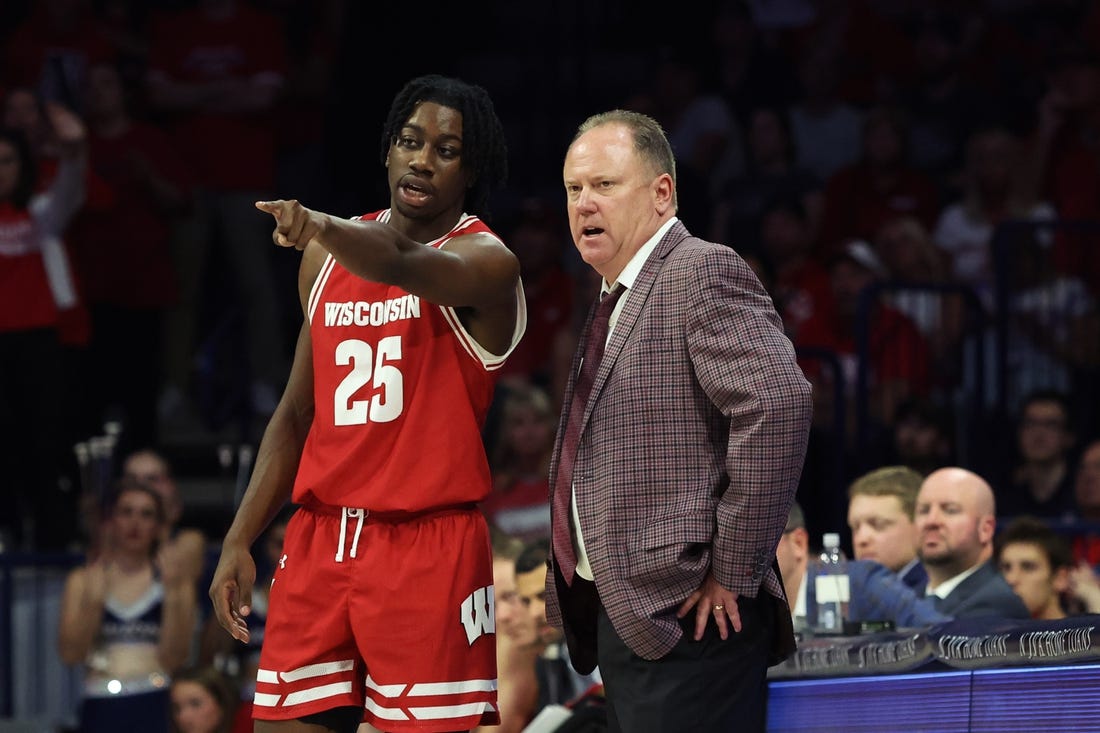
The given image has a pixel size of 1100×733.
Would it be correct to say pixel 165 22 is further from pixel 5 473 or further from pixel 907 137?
pixel 907 137

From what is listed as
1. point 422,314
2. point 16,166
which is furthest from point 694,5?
point 422,314

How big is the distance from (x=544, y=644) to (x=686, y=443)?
3390mm

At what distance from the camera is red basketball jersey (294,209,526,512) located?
395 cm

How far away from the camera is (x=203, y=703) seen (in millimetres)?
7430

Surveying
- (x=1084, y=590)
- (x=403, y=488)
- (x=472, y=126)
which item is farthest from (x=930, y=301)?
(x=403, y=488)

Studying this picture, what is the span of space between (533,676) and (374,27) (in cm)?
582

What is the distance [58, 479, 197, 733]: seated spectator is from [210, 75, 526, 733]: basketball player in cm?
413

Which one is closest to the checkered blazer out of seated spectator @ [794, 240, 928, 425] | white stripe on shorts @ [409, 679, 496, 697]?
white stripe on shorts @ [409, 679, 496, 697]

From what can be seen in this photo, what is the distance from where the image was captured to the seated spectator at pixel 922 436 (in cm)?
859

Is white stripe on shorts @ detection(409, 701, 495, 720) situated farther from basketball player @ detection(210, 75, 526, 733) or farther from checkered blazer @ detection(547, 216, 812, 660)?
checkered blazer @ detection(547, 216, 812, 660)

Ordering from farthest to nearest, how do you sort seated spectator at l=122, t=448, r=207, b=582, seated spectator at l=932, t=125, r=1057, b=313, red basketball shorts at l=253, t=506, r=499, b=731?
seated spectator at l=932, t=125, r=1057, b=313 → seated spectator at l=122, t=448, r=207, b=582 → red basketball shorts at l=253, t=506, r=499, b=731

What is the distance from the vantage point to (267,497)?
421 cm

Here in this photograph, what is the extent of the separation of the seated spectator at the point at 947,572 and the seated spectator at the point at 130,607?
3440mm

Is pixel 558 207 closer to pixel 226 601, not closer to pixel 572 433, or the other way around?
pixel 226 601
